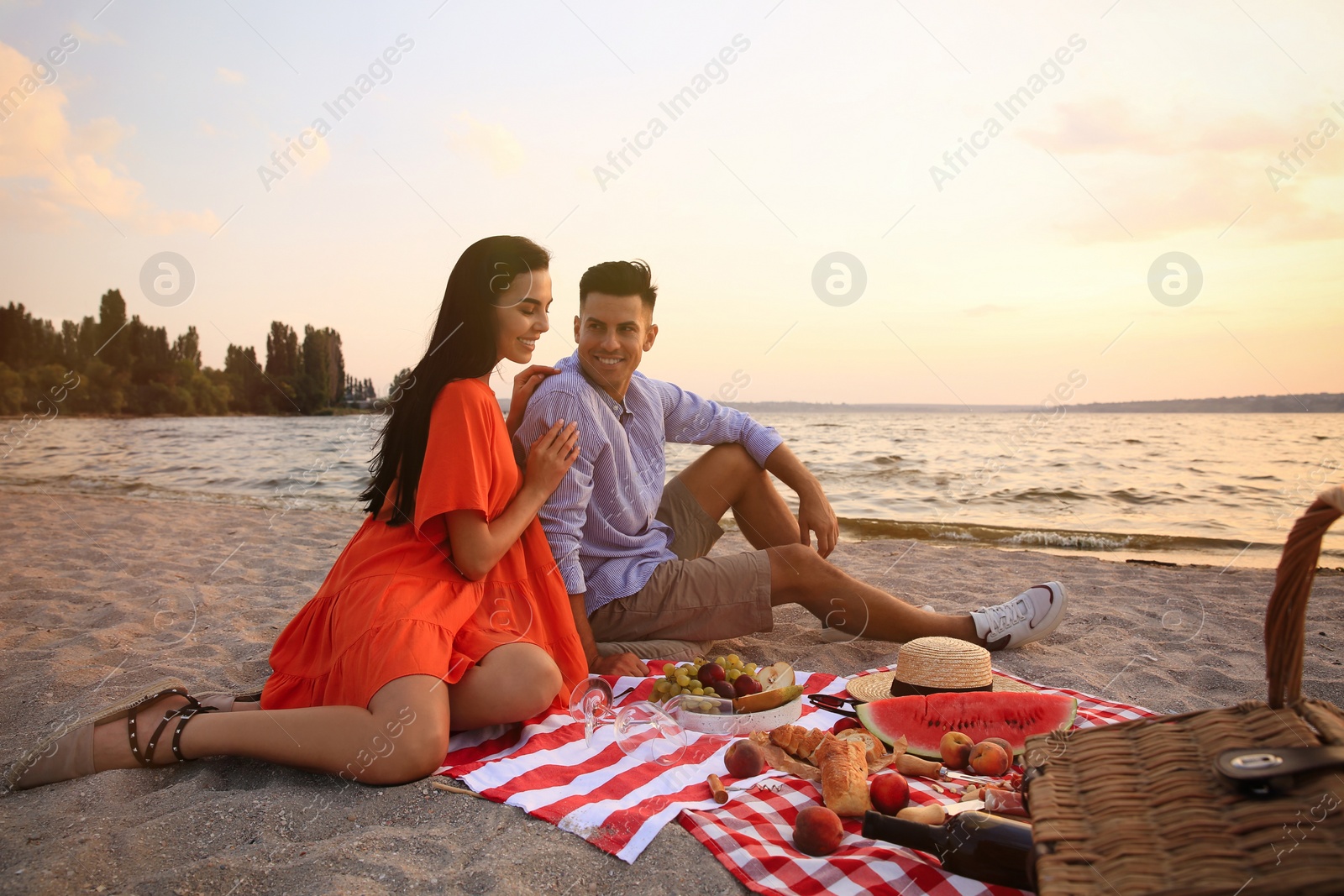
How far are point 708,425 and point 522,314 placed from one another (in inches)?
61.0

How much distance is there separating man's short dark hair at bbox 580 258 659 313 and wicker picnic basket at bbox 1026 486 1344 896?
2501mm

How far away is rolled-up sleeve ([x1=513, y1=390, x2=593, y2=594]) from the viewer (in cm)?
336

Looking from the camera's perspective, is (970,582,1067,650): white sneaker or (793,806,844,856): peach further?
(970,582,1067,650): white sneaker

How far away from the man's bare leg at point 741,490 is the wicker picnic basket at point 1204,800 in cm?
249

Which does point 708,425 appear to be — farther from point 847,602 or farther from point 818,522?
point 847,602

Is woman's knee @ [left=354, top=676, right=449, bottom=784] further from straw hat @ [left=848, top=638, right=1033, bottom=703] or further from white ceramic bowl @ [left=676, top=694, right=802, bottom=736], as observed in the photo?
straw hat @ [left=848, top=638, right=1033, bottom=703]

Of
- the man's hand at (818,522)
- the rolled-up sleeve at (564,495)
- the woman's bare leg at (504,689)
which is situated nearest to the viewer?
the woman's bare leg at (504,689)

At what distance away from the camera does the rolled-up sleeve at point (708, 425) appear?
14.0ft

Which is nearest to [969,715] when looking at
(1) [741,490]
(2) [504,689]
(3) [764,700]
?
(3) [764,700]

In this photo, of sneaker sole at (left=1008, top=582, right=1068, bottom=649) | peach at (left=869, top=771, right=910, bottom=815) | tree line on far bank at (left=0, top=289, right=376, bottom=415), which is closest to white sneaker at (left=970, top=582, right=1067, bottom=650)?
sneaker sole at (left=1008, top=582, right=1068, bottom=649)

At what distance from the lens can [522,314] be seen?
303cm

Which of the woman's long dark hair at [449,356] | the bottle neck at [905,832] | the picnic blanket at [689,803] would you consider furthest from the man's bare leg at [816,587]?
the bottle neck at [905,832]

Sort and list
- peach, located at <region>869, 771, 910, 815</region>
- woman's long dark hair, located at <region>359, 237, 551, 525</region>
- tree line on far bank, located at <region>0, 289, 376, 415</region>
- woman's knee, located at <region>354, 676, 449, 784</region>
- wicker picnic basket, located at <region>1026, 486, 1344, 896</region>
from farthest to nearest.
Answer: tree line on far bank, located at <region>0, 289, 376, 415</region>, woman's long dark hair, located at <region>359, 237, 551, 525</region>, woman's knee, located at <region>354, 676, 449, 784</region>, peach, located at <region>869, 771, 910, 815</region>, wicker picnic basket, located at <region>1026, 486, 1344, 896</region>

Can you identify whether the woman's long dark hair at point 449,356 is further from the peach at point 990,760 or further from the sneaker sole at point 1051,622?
the sneaker sole at point 1051,622
